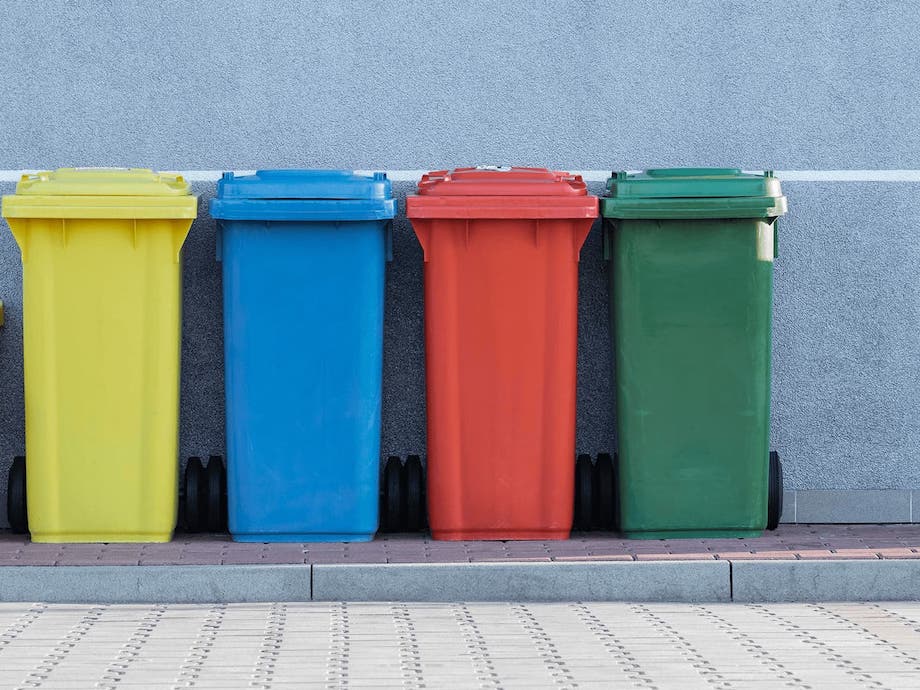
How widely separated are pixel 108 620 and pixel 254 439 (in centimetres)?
123

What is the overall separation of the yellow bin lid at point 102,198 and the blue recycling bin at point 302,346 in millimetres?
195

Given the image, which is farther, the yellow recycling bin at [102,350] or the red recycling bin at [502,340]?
the red recycling bin at [502,340]

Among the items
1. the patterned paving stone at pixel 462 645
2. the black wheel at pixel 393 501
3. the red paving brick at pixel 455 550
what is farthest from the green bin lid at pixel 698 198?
the patterned paving stone at pixel 462 645

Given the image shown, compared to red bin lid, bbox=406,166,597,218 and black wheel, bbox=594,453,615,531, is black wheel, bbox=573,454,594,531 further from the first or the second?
red bin lid, bbox=406,166,597,218

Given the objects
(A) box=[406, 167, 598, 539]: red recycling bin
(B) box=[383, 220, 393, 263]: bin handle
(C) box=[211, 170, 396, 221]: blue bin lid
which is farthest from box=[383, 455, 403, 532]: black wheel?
(C) box=[211, 170, 396, 221]: blue bin lid

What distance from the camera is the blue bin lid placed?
21.3 feet

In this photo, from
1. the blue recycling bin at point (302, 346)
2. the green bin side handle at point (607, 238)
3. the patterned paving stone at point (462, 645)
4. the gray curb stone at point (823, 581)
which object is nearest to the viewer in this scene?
the patterned paving stone at point (462, 645)

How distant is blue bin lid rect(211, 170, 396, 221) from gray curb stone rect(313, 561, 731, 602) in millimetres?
1454

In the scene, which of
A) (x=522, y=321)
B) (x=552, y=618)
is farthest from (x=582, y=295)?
(x=552, y=618)

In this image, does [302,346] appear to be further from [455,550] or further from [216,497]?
[455,550]

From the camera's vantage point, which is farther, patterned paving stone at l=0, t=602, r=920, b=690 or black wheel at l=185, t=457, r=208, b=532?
black wheel at l=185, t=457, r=208, b=532

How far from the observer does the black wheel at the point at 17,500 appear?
22.4 feet

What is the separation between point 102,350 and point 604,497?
2.22 m

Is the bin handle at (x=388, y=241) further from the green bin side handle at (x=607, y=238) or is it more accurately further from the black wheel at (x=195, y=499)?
the black wheel at (x=195, y=499)
